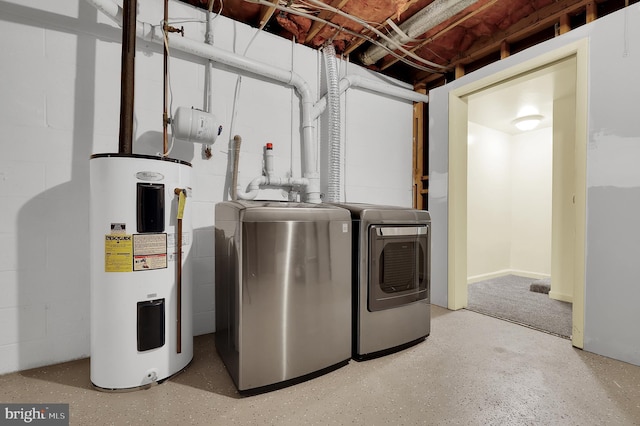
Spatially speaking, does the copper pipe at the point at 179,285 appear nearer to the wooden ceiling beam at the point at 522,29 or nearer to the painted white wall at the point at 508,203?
the wooden ceiling beam at the point at 522,29

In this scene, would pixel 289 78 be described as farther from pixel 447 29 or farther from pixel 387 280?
pixel 387 280

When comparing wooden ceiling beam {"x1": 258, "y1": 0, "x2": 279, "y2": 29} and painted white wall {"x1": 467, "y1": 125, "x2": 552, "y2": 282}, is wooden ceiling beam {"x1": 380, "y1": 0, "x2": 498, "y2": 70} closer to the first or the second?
wooden ceiling beam {"x1": 258, "y1": 0, "x2": 279, "y2": 29}

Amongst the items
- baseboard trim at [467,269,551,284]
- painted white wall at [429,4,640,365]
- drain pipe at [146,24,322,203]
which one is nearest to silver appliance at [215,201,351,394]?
drain pipe at [146,24,322,203]

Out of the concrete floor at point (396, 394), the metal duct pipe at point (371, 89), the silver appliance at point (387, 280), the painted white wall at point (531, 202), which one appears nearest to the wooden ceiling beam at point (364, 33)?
the metal duct pipe at point (371, 89)

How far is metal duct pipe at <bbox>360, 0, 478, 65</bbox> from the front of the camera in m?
2.25

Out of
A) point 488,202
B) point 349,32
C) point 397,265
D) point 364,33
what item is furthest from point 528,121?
point 397,265

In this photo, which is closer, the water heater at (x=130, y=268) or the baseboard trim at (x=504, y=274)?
the water heater at (x=130, y=268)

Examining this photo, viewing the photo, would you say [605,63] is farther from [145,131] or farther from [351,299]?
[145,131]

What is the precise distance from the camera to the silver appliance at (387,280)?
73.9 inches

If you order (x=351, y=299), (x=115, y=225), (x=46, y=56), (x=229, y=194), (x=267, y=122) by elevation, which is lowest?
(x=351, y=299)

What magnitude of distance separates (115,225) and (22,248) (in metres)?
0.74

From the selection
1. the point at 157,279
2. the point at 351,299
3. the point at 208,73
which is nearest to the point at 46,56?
the point at 208,73

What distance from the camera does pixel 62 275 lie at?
5.83 feet

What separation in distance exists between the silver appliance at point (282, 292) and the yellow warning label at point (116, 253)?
1.63ft
